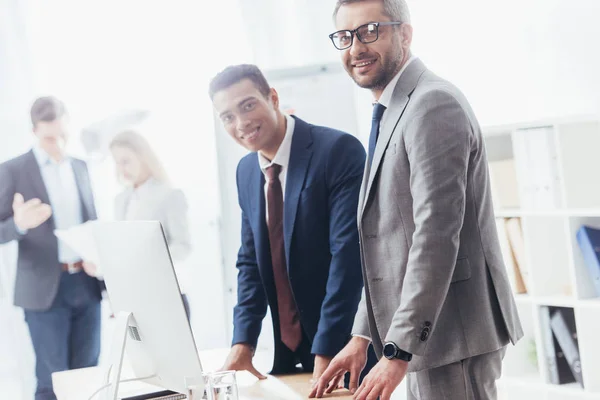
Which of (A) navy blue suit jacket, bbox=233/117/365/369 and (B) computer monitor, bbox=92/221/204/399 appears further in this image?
(A) navy blue suit jacket, bbox=233/117/365/369

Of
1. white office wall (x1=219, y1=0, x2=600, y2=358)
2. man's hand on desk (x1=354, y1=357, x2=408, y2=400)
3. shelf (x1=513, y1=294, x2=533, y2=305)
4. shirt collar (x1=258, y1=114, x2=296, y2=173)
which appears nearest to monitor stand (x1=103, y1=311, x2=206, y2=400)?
man's hand on desk (x1=354, y1=357, x2=408, y2=400)

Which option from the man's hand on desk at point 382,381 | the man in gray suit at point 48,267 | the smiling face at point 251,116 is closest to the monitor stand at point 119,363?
the man's hand on desk at point 382,381

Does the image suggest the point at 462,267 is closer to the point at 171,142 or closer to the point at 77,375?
the point at 77,375

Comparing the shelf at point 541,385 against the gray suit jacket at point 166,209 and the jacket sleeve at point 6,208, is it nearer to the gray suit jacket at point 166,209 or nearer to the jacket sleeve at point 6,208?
the gray suit jacket at point 166,209

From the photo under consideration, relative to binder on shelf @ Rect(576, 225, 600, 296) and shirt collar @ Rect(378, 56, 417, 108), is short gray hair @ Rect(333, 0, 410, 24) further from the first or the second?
binder on shelf @ Rect(576, 225, 600, 296)

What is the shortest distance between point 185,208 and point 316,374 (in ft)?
8.19

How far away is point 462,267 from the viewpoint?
1.69 metres

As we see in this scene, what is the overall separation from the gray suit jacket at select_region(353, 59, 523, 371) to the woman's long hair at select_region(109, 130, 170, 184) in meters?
2.68

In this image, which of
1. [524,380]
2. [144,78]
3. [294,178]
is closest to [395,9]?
[294,178]

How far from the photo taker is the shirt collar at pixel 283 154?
8.33ft

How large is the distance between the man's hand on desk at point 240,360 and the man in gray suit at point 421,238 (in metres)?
0.38

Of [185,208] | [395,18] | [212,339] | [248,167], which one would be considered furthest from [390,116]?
[212,339]

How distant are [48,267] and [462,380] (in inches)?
114

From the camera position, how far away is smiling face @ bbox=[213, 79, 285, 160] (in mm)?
2684
